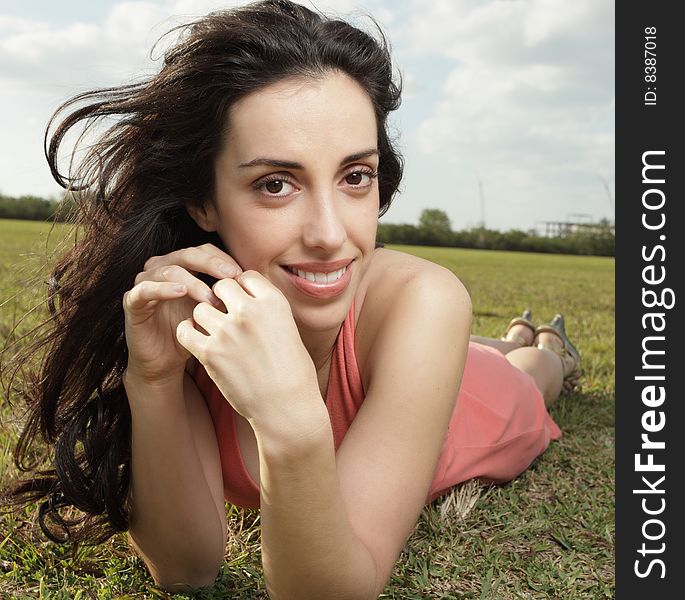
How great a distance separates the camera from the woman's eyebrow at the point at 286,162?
228 centimetres

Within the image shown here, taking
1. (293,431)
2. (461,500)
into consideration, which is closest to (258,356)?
(293,431)

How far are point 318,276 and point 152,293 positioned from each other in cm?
48

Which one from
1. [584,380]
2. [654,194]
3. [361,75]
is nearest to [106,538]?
[361,75]

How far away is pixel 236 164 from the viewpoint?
7.97 feet

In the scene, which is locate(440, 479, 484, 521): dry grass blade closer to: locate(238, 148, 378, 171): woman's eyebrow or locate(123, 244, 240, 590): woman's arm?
locate(123, 244, 240, 590): woman's arm

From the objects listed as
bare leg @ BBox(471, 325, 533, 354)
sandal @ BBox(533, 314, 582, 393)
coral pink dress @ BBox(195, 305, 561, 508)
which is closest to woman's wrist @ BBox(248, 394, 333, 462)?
coral pink dress @ BBox(195, 305, 561, 508)

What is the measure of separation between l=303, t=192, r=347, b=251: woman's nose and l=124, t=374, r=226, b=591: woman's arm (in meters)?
0.67

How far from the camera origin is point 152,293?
2281 mm

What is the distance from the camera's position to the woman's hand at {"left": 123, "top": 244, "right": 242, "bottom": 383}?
230 cm

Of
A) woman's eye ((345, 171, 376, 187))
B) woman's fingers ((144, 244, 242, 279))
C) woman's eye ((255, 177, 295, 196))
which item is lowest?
woman's fingers ((144, 244, 242, 279))

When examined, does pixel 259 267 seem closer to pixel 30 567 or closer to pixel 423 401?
pixel 423 401

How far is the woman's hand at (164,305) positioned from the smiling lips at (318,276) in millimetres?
170

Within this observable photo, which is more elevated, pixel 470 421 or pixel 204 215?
pixel 204 215

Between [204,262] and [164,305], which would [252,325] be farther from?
[164,305]
